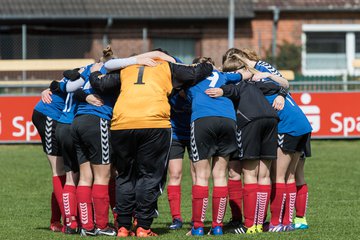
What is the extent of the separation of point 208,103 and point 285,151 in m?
1.02

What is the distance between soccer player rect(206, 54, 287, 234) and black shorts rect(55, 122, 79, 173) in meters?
1.53

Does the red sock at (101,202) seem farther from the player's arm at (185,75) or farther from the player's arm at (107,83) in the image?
the player's arm at (185,75)

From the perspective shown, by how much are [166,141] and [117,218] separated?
0.95m

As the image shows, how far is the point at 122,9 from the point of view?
30797 mm

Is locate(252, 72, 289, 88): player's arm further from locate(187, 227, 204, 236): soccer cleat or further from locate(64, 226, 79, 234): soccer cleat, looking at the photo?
locate(64, 226, 79, 234): soccer cleat

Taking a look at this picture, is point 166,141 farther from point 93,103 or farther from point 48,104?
point 48,104

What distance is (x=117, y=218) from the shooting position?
9984 millimetres

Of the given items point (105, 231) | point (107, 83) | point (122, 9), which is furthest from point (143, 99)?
point (122, 9)

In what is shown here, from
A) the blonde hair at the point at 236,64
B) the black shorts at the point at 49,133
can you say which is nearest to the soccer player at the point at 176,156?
the blonde hair at the point at 236,64

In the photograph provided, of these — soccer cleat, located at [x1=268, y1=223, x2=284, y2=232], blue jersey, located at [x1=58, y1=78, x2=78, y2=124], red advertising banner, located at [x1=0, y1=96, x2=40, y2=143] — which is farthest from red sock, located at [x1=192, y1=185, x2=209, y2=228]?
red advertising banner, located at [x1=0, y1=96, x2=40, y2=143]

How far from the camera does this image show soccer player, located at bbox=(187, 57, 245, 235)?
32.1ft

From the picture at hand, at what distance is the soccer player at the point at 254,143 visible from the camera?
32.9 ft

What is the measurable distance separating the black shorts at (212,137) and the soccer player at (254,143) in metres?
0.25

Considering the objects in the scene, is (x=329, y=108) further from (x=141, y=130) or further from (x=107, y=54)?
(x=141, y=130)
